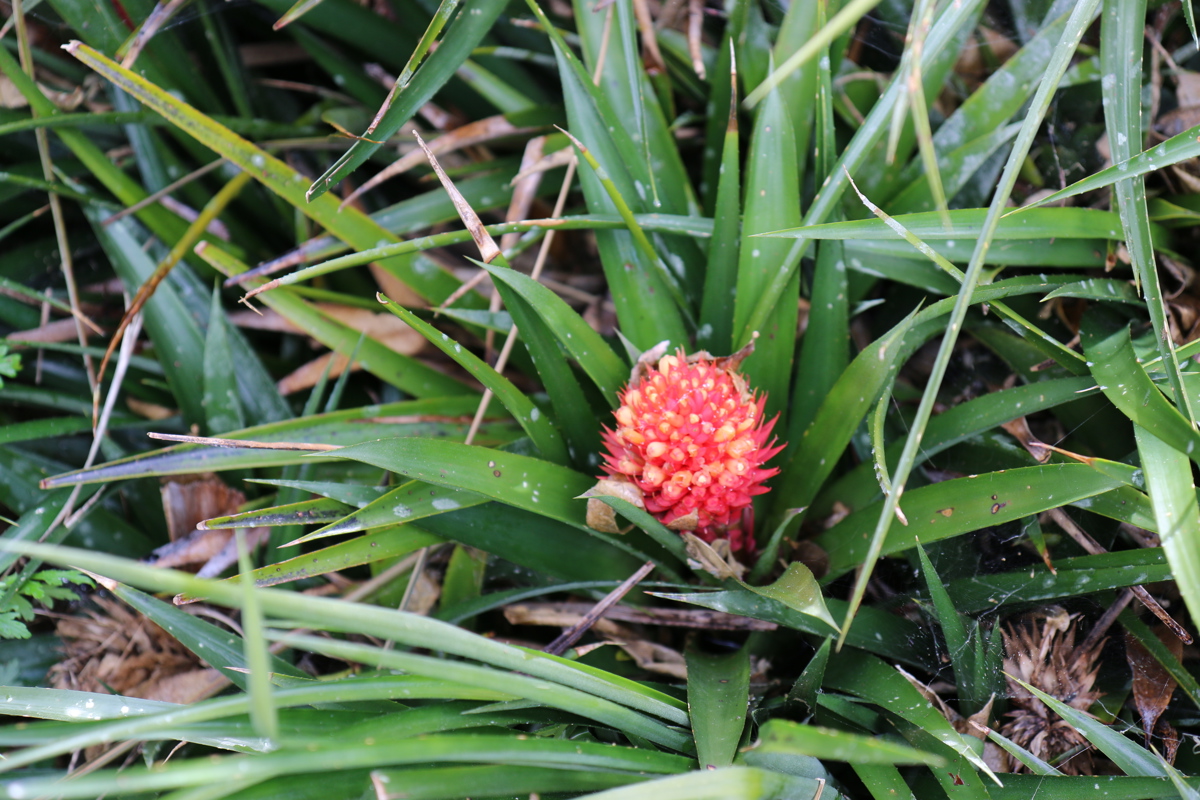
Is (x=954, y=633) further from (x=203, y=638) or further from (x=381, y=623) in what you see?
(x=203, y=638)

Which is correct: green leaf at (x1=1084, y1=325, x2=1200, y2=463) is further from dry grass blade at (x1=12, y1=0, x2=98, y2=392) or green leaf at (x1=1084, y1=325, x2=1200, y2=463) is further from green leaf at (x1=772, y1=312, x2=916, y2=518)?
dry grass blade at (x1=12, y1=0, x2=98, y2=392)

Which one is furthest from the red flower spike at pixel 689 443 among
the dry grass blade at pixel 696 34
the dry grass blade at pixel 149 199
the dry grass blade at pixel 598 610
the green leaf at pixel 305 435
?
the dry grass blade at pixel 149 199

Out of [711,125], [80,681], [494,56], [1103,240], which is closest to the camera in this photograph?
[1103,240]

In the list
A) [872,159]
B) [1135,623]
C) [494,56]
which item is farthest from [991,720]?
[494,56]

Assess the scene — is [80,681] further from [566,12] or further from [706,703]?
[566,12]

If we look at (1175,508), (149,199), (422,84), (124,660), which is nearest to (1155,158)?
(1175,508)

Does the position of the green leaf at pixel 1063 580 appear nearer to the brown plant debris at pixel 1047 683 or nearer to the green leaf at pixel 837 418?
the brown plant debris at pixel 1047 683
